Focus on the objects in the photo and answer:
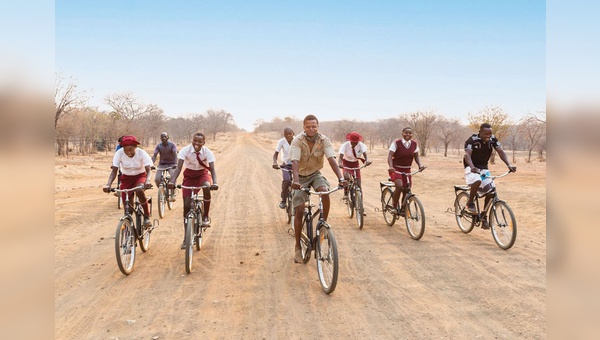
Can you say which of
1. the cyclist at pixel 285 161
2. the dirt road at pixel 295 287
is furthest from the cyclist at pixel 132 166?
the cyclist at pixel 285 161

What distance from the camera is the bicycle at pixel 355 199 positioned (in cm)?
847

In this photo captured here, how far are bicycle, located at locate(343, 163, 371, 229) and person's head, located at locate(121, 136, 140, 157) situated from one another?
447 centimetres

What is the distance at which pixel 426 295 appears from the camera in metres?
4.99

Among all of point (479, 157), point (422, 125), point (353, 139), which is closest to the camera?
point (479, 157)

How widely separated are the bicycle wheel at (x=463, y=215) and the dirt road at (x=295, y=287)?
19 cm

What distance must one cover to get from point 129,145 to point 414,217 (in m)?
5.26

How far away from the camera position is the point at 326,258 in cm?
520

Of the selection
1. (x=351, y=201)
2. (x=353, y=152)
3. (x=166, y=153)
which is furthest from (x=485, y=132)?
(x=166, y=153)

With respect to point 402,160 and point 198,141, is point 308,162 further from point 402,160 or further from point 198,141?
point 402,160

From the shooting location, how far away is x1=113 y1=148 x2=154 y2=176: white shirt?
6.36 meters

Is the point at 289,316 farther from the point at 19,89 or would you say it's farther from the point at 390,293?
the point at 19,89

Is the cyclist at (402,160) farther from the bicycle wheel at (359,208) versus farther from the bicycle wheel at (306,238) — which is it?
the bicycle wheel at (306,238)

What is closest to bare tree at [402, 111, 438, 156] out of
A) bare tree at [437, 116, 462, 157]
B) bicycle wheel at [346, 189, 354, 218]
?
bare tree at [437, 116, 462, 157]

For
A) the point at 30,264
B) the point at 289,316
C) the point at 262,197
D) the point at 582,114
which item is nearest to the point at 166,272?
the point at 289,316
